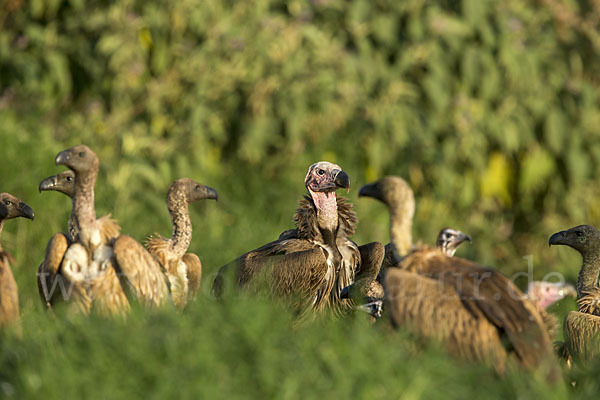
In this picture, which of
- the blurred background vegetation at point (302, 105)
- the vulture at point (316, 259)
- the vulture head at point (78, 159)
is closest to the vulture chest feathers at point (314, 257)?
the vulture at point (316, 259)

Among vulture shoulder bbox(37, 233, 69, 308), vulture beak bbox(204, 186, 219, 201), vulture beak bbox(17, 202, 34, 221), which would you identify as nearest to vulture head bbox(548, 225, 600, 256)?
vulture beak bbox(204, 186, 219, 201)

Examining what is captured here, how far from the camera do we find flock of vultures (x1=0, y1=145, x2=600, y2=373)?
447 cm

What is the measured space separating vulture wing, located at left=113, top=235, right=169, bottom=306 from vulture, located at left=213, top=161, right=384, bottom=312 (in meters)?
0.36

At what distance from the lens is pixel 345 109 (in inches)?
370

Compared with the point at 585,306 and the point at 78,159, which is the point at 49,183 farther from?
the point at 585,306

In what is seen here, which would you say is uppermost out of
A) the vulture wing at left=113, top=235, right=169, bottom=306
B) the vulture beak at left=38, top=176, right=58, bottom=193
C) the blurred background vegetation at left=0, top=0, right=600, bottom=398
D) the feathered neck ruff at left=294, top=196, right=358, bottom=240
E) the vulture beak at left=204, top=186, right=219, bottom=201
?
the blurred background vegetation at left=0, top=0, right=600, bottom=398

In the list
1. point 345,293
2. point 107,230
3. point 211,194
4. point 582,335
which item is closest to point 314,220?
point 345,293

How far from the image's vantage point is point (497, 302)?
4.51 meters

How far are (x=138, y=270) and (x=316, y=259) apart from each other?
0.97 m

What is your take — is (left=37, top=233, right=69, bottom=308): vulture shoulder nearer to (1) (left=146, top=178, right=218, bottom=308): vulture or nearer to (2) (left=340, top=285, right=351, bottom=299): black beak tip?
(1) (left=146, top=178, right=218, bottom=308): vulture

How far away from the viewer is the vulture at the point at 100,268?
521 cm

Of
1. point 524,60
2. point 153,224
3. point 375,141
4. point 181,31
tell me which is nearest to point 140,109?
point 181,31

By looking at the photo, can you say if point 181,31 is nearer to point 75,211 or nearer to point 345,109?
point 345,109

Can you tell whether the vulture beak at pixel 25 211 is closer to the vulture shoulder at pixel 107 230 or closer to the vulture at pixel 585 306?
the vulture shoulder at pixel 107 230
